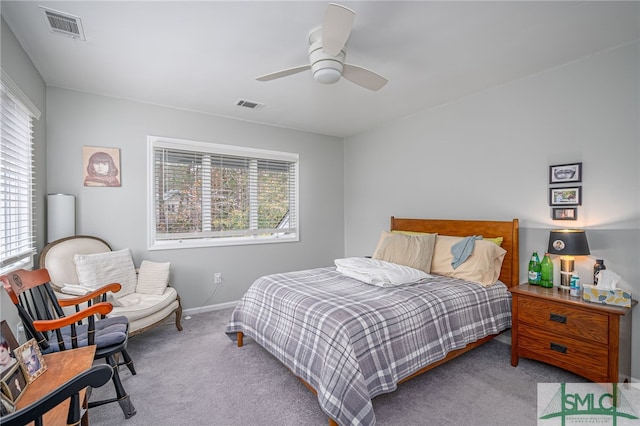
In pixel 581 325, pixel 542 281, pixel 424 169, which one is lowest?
pixel 581 325

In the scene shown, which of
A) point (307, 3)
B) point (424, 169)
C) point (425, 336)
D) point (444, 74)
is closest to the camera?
point (307, 3)

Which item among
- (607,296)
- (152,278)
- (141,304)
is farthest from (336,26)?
(152,278)

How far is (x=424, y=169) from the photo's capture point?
3.98 metres

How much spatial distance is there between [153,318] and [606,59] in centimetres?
448

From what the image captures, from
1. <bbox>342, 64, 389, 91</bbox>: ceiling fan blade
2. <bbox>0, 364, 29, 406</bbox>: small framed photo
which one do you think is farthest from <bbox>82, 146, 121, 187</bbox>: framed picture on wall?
<bbox>342, 64, 389, 91</bbox>: ceiling fan blade

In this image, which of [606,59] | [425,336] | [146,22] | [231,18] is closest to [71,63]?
[146,22]

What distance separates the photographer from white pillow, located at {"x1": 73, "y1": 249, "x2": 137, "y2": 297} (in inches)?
114

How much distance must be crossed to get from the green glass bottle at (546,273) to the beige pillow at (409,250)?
0.96 metres

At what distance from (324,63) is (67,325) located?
2349 mm

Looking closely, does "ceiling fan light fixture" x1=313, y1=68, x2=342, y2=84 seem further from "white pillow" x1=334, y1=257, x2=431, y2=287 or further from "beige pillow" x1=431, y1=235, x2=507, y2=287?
"beige pillow" x1=431, y1=235, x2=507, y2=287

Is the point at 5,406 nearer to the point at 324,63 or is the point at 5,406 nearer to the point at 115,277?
the point at 115,277

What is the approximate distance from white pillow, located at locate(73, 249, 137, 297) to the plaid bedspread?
1166 mm

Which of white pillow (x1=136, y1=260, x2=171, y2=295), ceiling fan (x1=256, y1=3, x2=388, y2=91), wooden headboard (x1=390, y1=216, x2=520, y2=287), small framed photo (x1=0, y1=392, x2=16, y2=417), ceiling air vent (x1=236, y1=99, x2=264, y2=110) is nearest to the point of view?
small framed photo (x1=0, y1=392, x2=16, y2=417)

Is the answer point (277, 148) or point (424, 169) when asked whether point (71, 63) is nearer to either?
point (277, 148)
